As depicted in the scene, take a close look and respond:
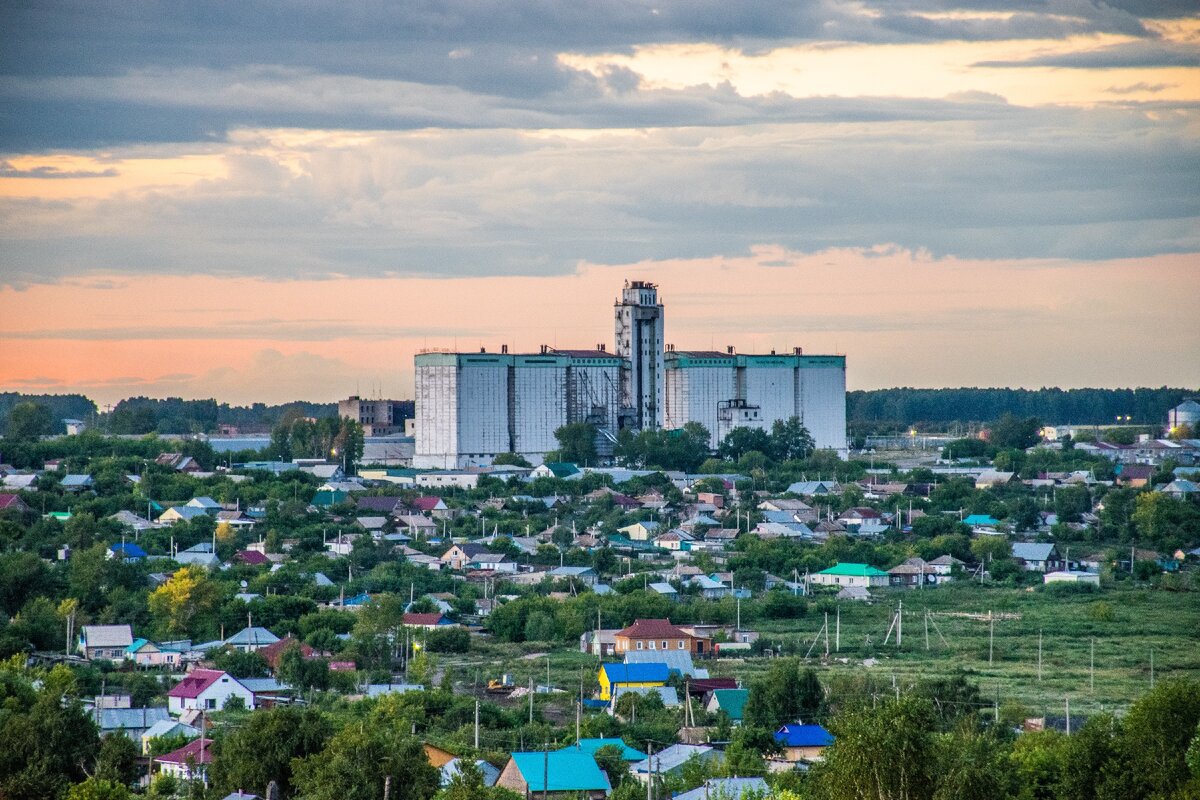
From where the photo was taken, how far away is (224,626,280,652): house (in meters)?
27.7

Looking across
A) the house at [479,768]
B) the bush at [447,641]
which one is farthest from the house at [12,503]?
the house at [479,768]

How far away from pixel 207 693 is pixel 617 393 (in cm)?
3851

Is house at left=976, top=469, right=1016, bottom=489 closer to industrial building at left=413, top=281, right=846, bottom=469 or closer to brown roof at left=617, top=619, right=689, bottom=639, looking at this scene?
industrial building at left=413, top=281, right=846, bottom=469

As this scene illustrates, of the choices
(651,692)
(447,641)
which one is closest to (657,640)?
(447,641)

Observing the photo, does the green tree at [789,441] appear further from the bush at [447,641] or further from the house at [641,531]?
the bush at [447,641]

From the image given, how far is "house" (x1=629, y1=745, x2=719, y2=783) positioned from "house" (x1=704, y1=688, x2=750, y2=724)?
1.76 meters

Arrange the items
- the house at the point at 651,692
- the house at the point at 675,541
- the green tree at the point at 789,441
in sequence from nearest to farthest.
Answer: the house at the point at 651,692, the house at the point at 675,541, the green tree at the point at 789,441

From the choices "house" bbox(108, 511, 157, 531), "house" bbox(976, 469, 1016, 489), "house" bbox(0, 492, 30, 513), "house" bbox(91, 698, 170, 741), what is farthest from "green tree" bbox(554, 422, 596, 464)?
"house" bbox(91, 698, 170, 741)

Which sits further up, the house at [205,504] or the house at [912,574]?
the house at [205,504]

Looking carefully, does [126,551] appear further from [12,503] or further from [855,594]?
[855,594]

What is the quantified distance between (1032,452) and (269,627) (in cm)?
3871

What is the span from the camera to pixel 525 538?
41.1 m

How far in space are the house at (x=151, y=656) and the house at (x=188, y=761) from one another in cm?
679

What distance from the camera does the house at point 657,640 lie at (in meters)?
27.1
